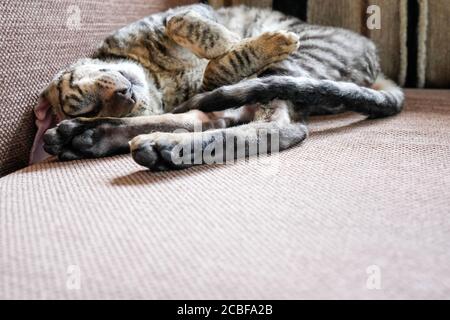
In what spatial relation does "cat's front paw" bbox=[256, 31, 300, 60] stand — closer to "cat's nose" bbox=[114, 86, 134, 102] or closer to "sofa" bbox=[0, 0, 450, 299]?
"sofa" bbox=[0, 0, 450, 299]

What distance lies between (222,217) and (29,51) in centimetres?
71

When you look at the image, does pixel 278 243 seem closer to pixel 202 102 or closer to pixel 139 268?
pixel 139 268

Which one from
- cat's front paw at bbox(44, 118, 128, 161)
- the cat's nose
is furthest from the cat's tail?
cat's front paw at bbox(44, 118, 128, 161)

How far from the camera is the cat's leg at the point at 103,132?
1173 millimetres

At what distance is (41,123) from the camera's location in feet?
4.33

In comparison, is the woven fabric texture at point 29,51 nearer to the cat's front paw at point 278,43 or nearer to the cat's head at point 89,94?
the cat's head at point 89,94

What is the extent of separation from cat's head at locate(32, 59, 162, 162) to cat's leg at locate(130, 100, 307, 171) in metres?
0.30

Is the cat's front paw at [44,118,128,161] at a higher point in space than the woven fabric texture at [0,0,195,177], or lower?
lower

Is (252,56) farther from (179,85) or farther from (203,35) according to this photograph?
(179,85)

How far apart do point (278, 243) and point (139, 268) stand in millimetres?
186

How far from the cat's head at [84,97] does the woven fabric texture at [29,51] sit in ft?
0.08

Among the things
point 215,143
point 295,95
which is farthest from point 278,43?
point 215,143

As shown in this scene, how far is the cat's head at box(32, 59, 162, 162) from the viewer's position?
1.32 meters

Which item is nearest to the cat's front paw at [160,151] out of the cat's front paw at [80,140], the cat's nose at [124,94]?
the cat's front paw at [80,140]
